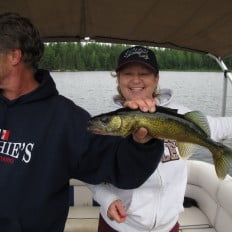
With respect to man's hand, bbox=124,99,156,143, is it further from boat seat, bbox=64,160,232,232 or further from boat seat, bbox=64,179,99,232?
boat seat, bbox=64,179,99,232

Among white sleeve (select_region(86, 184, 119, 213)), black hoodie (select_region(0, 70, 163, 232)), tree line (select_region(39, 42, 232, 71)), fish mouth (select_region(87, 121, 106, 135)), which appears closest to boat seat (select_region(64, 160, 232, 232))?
tree line (select_region(39, 42, 232, 71))

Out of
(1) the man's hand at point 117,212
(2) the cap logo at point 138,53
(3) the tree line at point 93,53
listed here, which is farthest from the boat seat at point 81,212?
(2) the cap logo at point 138,53

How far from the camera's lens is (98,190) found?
2.77 m

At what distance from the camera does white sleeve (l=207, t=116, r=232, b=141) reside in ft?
9.98

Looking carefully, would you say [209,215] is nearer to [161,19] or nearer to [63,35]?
[161,19]

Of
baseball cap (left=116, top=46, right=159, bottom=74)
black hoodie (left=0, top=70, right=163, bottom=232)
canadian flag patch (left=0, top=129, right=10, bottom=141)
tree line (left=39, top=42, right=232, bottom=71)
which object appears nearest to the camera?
black hoodie (left=0, top=70, right=163, bottom=232)

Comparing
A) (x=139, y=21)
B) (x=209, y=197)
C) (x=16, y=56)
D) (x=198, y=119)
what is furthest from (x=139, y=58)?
(x=209, y=197)

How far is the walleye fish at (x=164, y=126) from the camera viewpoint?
76.6 inches

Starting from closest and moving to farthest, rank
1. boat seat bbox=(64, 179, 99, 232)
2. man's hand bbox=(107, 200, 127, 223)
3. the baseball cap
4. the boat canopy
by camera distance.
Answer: man's hand bbox=(107, 200, 127, 223) → the baseball cap → the boat canopy → boat seat bbox=(64, 179, 99, 232)

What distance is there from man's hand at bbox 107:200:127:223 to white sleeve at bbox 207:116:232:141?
918 millimetres

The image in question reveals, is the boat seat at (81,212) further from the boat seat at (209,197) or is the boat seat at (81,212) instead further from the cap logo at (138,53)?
the cap logo at (138,53)

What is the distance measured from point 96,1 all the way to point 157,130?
2228 mm

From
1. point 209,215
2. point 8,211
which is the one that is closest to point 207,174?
point 209,215

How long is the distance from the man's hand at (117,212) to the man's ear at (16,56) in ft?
3.43
